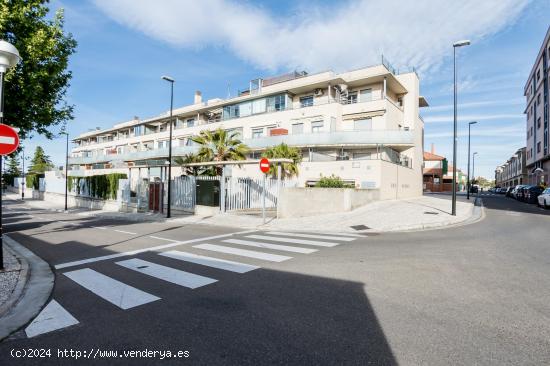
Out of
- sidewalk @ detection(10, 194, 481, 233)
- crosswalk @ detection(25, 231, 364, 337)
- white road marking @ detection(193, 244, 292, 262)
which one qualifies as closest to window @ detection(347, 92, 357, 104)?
sidewalk @ detection(10, 194, 481, 233)

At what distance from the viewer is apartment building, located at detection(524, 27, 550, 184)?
3725 centimetres

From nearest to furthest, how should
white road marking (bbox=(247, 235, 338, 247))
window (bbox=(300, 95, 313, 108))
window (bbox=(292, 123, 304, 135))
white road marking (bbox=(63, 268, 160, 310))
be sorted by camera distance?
white road marking (bbox=(63, 268, 160, 310)) < white road marking (bbox=(247, 235, 338, 247)) < window (bbox=(292, 123, 304, 135)) < window (bbox=(300, 95, 313, 108))

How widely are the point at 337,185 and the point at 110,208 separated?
18022 millimetres

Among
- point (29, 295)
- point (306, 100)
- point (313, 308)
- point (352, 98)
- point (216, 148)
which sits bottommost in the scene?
point (29, 295)

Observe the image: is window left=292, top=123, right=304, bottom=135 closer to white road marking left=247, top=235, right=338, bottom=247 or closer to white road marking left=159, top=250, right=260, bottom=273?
white road marking left=247, top=235, right=338, bottom=247

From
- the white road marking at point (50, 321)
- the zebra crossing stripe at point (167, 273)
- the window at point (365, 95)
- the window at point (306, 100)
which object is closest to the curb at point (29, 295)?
the white road marking at point (50, 321)

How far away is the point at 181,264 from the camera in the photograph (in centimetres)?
634

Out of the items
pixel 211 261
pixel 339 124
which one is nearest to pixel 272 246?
pixel 211 261

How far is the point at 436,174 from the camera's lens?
2179 inches

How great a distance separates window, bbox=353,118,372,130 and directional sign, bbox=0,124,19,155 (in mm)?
25707

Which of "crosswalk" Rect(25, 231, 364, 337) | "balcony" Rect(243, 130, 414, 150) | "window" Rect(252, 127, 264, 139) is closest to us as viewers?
"crosswalk" Rect(25, 231, 364, 337)

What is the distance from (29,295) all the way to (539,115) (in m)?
55.4

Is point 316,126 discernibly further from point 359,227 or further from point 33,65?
point 33,65

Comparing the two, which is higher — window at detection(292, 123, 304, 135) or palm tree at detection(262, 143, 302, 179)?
window at detection(292, 123, 304, 135)
